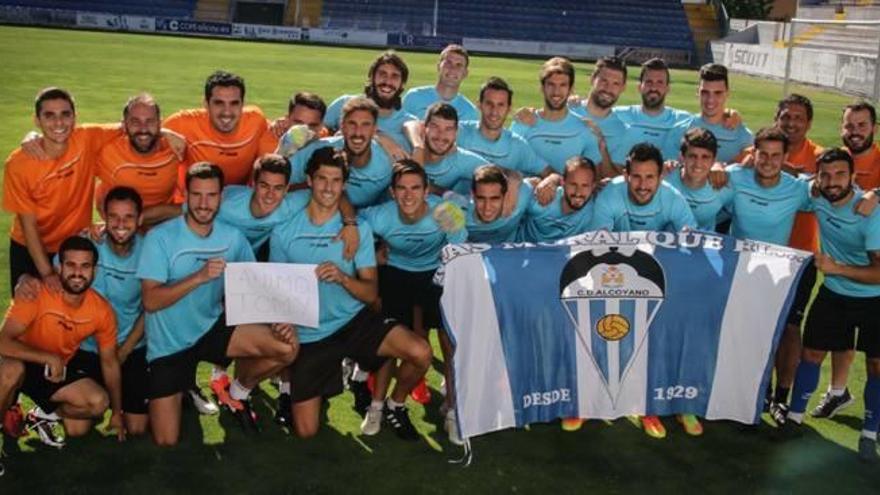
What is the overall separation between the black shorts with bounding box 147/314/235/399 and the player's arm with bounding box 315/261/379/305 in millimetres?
757

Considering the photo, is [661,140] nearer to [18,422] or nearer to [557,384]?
[557,384]

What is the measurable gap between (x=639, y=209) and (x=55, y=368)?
3.85 meters

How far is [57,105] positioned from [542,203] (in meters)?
3.26

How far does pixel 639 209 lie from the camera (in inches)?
236

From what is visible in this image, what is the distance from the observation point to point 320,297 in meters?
5.66

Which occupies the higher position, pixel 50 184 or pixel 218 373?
pixel 50 184

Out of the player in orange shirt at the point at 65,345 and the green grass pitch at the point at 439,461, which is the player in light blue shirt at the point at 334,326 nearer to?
the green grass pitch at the point at 439,461

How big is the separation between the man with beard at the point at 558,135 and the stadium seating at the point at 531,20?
1671 inches

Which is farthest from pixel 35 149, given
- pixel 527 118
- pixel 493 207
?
pixel 527 118

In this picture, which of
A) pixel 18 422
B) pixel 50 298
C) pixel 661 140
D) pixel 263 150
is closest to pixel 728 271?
pixel 661 140

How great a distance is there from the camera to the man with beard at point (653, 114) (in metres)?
7.47

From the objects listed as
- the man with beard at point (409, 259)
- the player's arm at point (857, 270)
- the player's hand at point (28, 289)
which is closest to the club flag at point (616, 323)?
the player's arm at point (857, 270)

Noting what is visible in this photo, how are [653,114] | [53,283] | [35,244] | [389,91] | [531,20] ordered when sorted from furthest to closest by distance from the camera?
1. [531,20]
2. [653,114]
3. [389,91]
4. [35,244]
5. [53,283]

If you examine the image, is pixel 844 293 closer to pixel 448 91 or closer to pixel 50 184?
pixel 448 91
